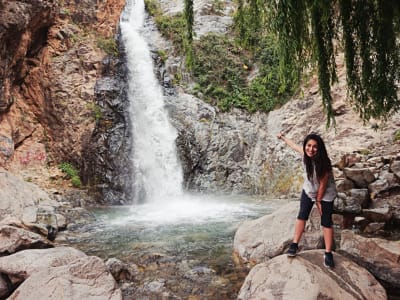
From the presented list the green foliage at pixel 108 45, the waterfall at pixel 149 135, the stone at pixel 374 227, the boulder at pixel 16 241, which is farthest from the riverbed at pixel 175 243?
the green foliage at pixel 108 45

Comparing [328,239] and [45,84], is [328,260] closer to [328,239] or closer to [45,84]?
[328,239]

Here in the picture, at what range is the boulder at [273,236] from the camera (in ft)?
15.3

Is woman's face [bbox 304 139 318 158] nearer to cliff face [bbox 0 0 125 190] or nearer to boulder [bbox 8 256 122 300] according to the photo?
boulder [bbox 8 256 122 300]

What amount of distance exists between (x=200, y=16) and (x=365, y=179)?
50.6ft

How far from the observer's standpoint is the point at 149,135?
46.0ft

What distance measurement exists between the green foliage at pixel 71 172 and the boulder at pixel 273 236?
827cm

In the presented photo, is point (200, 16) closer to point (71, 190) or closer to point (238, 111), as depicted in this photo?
point (238, 111)

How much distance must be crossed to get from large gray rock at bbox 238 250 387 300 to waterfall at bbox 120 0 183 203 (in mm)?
9045

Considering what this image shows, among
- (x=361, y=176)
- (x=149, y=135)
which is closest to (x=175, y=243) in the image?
(x=361, y=176)

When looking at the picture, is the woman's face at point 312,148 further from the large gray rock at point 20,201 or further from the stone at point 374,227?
the large gray rock at point 20,201

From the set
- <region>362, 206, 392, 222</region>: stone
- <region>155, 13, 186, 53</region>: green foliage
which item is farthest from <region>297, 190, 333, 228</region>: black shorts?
<region>155, 13, 186, 53</region>: green foliage

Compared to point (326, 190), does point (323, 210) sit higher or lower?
lower

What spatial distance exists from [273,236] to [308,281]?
5.34 feet

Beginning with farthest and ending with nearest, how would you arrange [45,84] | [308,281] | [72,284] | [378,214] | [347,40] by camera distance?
1. [45,84]
2. [378,214]
3. [347,40]
4. [72,284]
5. [308,281]
